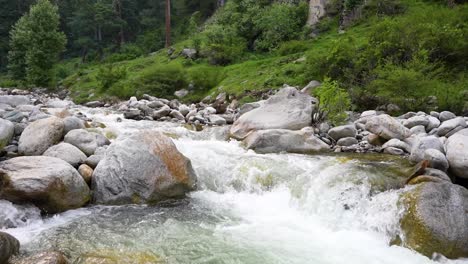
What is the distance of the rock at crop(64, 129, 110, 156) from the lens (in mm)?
11250

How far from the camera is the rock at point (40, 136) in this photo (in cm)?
1106

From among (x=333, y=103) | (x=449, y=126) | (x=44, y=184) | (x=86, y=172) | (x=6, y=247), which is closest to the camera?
(x=6, y=247)

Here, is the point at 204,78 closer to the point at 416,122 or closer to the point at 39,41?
the point at 416,122

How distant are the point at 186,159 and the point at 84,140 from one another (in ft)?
10.4

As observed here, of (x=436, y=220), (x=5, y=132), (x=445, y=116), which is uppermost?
(x=5, y=132)

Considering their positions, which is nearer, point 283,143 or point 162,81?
point 283,143

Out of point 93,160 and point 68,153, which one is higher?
point 68,153

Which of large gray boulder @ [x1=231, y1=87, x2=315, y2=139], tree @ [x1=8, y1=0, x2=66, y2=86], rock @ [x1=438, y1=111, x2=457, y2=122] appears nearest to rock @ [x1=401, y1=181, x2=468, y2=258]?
rock @ [x1=438, y1=111, x2=457, y2=122]

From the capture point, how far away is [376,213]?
28.4ft

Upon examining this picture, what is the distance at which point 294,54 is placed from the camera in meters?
31.0

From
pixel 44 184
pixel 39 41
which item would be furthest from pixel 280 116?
pixel 39 41

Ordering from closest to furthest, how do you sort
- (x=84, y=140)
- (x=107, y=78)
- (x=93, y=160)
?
1. (x=93, y=160)
2. (x=84, y=140)
3. (x=107, y=78)

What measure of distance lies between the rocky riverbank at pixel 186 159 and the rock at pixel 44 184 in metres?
0.02

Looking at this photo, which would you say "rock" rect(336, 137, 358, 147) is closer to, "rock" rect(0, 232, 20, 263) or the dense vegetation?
the dense vegetation
